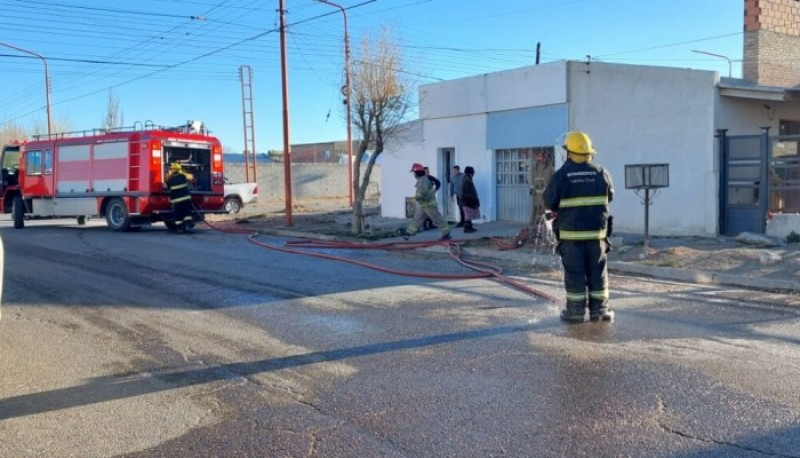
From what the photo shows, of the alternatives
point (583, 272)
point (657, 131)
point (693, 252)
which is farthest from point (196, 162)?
point (583, 272)

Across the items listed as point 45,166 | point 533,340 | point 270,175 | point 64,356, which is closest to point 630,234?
point 533,340

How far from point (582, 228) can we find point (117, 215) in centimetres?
1583

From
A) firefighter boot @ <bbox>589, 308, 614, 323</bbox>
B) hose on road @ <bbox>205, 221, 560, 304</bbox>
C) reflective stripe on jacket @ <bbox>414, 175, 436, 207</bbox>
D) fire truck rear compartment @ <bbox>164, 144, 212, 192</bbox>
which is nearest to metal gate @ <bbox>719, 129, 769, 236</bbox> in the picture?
hose on road @ <bbox>205, 221, 560, 304</bbox>

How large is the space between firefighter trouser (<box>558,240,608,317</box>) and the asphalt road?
0.27 metres

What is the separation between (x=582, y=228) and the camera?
6797 millimetres

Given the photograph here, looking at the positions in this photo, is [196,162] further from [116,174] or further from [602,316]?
[602,316]

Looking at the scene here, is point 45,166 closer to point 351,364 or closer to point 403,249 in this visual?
point 403,249

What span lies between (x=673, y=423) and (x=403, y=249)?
32.1 feet

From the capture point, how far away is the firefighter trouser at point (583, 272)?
22.3 ft

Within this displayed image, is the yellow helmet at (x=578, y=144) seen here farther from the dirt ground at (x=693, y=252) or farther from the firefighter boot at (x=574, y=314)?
the dirt ground at (x=693, y=252)

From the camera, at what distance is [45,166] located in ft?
68.9

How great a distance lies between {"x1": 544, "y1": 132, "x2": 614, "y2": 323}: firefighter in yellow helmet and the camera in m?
6.80

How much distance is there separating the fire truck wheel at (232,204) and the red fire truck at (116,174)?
23.4ft

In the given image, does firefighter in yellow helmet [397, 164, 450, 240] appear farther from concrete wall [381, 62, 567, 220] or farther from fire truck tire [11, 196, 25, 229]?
fire truck tire [11, 196, 25, 229]
